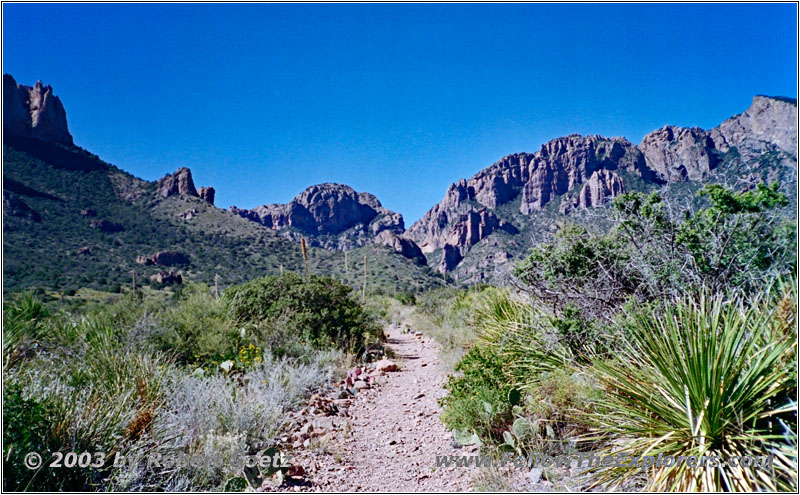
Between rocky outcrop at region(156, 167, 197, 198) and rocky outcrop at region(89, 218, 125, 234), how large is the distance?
37.9 feet

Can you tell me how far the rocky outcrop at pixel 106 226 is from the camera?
38.6 metres

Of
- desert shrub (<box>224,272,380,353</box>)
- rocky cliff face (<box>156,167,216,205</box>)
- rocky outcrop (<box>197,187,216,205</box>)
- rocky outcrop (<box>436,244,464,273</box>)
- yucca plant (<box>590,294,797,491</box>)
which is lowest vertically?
yucca plant (<box>590,294,797,491</box>)

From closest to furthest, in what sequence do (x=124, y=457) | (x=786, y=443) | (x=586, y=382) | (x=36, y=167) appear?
(x=786, y=443) → (x=124, y=457) → (x=586, y=382) → (x=36, y=167)

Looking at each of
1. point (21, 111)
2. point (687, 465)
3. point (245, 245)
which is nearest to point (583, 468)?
point (687, 465)

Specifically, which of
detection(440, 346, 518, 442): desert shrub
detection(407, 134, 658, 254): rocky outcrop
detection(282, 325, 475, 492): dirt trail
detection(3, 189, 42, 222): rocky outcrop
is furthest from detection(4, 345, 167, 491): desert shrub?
detection(407, 134, 658, 254): rocky outcrop

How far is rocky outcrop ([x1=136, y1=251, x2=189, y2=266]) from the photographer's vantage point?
35647 mm

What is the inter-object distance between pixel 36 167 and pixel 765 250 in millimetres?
60409

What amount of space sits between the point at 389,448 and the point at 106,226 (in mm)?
42813

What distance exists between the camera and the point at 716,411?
308cm

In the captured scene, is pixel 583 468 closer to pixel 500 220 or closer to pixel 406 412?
pixel 406 412

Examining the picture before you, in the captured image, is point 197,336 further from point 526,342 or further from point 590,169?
point 590,169

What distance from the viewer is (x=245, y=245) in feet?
140

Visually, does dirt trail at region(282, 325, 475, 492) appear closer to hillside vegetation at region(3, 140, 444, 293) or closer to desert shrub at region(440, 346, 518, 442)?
desert shrub at region(440, 346, 518, 442)

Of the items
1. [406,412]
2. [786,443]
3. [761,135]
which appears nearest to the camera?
[786,443]
